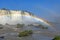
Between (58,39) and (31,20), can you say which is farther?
(31,20)

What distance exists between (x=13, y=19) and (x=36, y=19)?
7178 millimetres

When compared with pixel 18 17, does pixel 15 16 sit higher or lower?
higher

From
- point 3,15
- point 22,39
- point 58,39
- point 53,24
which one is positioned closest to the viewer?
point 58,39

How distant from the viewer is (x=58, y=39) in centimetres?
2531

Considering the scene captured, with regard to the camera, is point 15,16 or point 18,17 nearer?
point 18,17

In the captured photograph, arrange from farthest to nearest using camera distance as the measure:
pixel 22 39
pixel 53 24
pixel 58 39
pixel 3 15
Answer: pixel 3 15, pixel 53 24, pixel 22 39, pixel 58 39

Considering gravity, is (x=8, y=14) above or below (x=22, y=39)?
above

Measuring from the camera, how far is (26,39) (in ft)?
92.3

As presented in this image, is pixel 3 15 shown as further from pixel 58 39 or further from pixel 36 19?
pixel 58 39

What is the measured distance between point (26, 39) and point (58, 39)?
459 cm

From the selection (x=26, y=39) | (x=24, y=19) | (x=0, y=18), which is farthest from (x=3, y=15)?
(x=26, y=39)

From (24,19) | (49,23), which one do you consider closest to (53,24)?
(49,23)

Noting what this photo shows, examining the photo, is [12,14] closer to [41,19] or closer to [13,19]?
[13,19]

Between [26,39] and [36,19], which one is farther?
[36,19]
